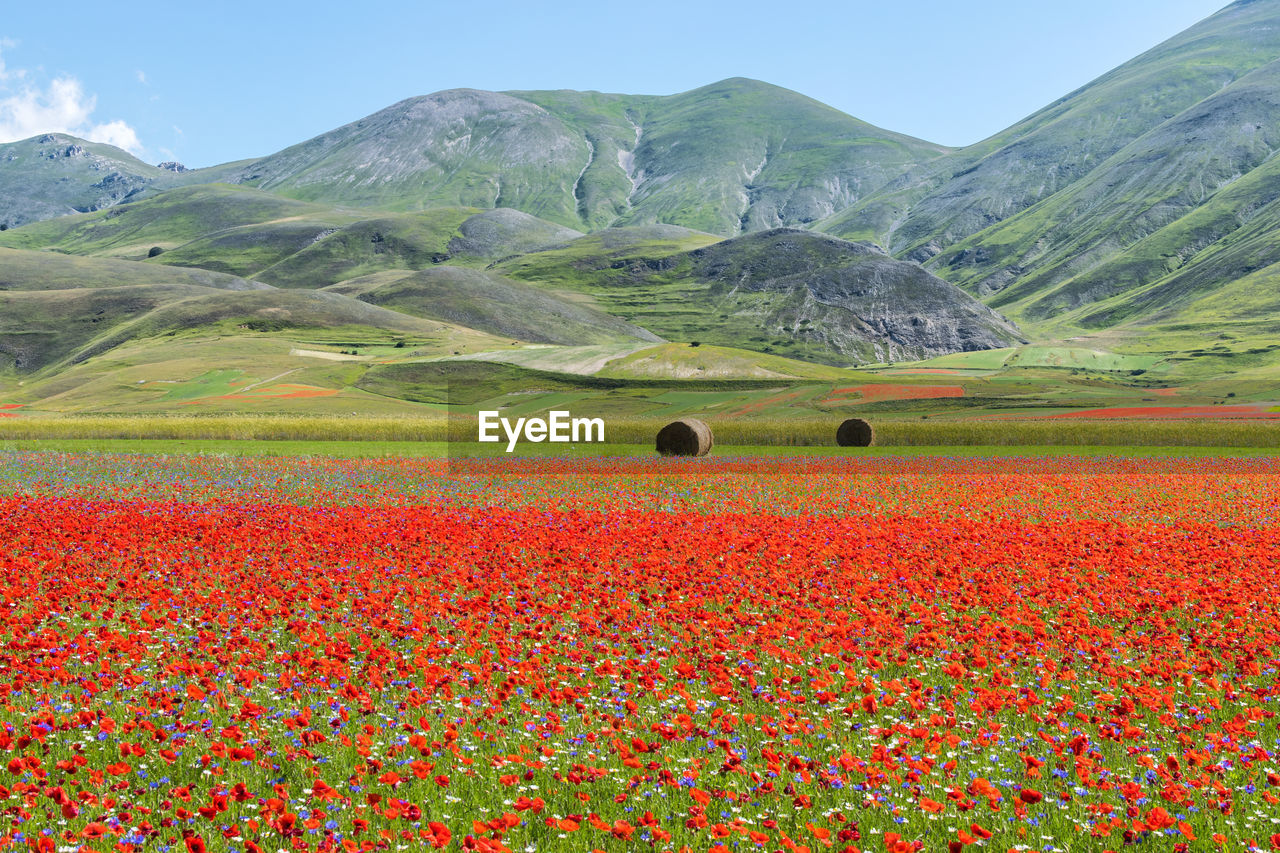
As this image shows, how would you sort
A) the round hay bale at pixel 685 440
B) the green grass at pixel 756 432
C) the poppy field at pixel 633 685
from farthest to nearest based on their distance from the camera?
1. the green grass at pixel 756 432
2. the round hay bale at pixel 685 440
3. the poppy field at pixel 633 685

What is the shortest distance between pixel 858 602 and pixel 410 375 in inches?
4217

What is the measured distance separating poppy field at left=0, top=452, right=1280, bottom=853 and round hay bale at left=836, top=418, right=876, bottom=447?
37.2m

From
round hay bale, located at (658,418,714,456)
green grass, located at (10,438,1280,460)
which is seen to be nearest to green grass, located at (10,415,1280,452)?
green grass, located at (10,438,1280,460)

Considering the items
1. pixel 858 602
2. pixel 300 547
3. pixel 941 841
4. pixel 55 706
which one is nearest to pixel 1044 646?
pixel 858 602

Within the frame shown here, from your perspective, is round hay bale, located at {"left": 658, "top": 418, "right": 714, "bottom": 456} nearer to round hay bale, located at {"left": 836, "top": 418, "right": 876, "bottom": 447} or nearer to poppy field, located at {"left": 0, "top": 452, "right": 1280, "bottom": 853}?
round hay bale, located at {"left": 836, "top": 418, "right": 876, "bottom": 447}

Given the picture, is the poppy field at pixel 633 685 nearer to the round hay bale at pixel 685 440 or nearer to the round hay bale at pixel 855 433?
the round hay bale at pixel 685 440

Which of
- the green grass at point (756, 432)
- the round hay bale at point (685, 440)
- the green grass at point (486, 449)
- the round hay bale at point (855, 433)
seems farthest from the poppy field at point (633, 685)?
the green grass at point (756, 432)

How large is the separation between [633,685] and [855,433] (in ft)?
172

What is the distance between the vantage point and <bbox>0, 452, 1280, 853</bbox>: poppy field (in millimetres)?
7273

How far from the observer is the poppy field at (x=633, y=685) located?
286 inches

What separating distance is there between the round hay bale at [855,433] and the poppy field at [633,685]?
3716 centimetres

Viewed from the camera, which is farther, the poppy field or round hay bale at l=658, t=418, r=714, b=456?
round hay bale at l=658, t=418, r=714, b=456

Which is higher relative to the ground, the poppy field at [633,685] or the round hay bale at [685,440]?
the round hay bale at [685,440]

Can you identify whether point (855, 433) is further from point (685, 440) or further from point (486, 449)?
point (486, 449)
